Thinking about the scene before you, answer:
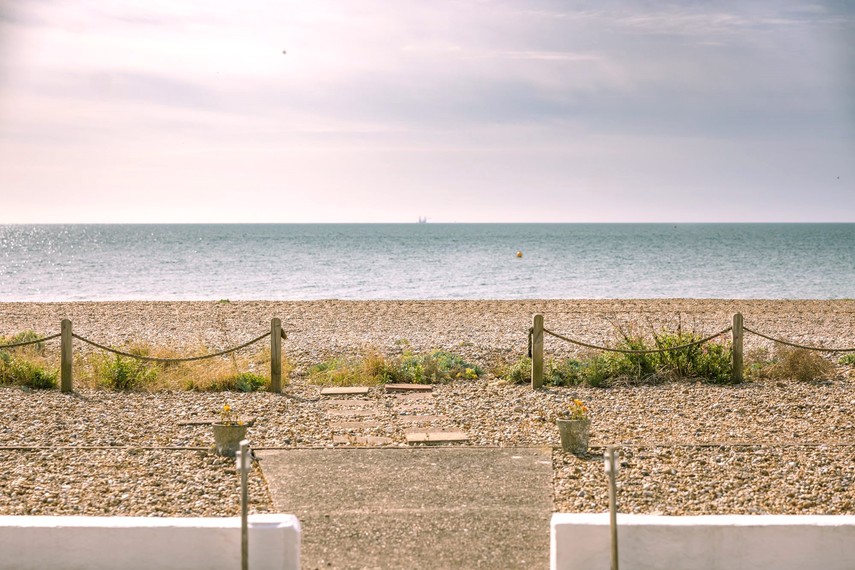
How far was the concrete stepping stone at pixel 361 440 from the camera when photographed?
29.1ft

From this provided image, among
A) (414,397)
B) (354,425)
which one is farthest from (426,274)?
(354,425)

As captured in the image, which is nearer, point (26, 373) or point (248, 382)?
point (248, 382)

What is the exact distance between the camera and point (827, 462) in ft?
25.7

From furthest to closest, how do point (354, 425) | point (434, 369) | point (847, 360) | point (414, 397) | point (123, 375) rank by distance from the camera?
point (847, 360) < point (434, 369) < point (123, 375) < point (414, 397) < point (354, 425)

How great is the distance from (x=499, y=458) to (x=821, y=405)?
16.6ft

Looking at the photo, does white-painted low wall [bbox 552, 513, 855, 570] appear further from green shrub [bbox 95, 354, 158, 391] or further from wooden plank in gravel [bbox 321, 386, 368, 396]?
green shrub [bbox 95, 354, 158, 391]

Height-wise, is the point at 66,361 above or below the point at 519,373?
above

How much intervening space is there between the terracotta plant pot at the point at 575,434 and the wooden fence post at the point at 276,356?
490 cm

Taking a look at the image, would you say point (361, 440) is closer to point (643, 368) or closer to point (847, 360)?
point (643, 368)

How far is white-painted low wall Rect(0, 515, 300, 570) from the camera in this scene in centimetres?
491

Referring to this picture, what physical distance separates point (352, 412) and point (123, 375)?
385 centimetres

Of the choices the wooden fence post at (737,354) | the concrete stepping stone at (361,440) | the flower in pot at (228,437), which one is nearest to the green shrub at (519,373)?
the wooden fence post at (737,354)

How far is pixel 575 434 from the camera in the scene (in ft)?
26.8

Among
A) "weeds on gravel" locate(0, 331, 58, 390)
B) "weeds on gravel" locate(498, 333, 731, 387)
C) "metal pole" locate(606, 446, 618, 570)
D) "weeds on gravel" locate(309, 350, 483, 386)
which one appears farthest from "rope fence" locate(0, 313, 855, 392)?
"metal pole" locate(606, 446, 618, 570)
